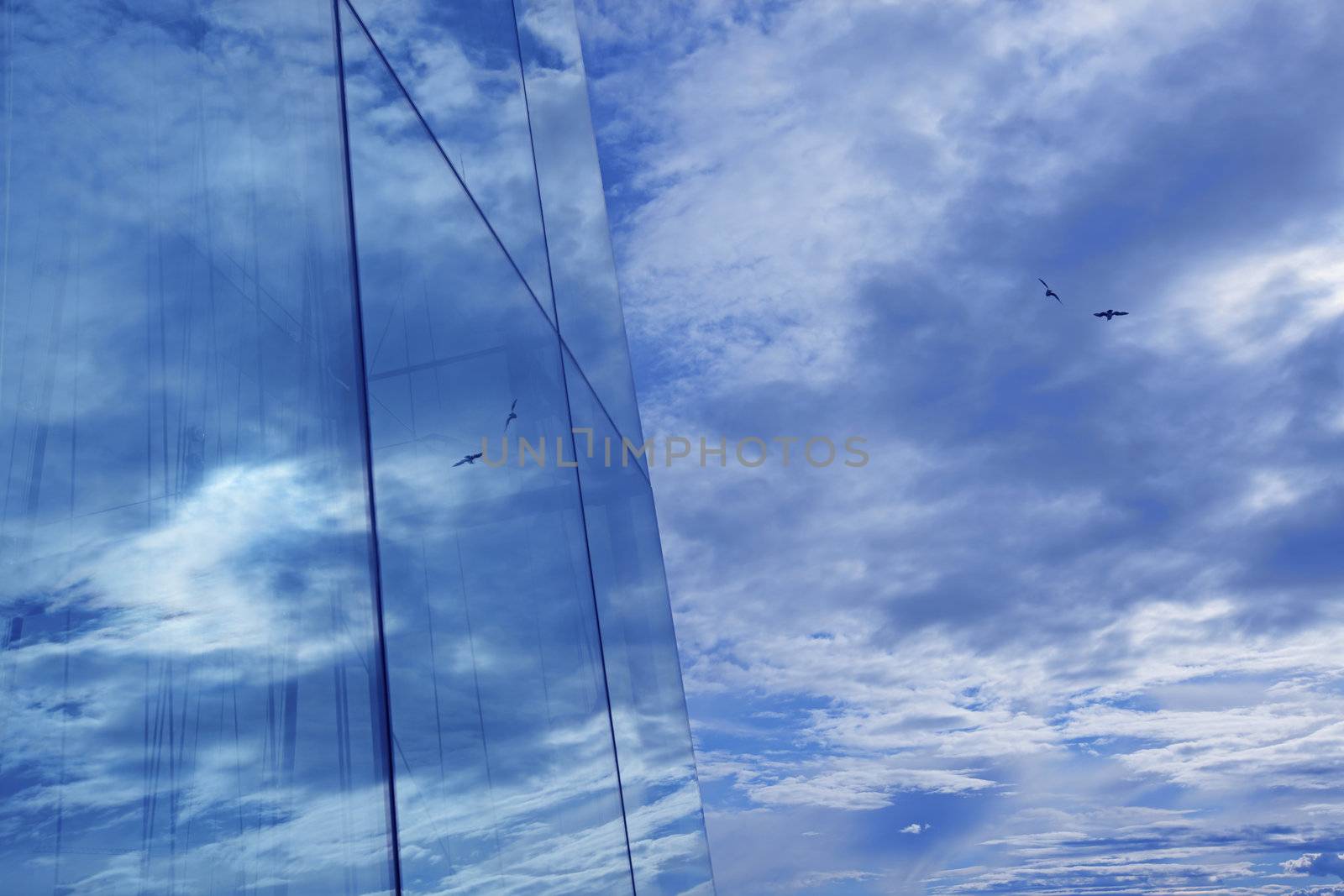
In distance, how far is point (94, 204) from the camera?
74.3 inches

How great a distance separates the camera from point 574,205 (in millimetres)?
8102

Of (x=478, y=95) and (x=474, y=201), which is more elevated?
(x=478, y=95)

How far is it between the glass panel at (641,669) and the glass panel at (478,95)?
1143mm

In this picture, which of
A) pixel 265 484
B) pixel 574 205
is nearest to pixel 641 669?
pixel 574 205

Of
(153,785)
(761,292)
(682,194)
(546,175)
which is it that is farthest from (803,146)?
(153,785)

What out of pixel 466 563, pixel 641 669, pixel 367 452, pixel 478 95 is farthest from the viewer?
pixel 641 669

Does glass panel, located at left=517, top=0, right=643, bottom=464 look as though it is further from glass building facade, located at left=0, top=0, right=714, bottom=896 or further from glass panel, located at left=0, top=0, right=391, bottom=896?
glass panel, located at left=0, top=0, right=391, bottom=896

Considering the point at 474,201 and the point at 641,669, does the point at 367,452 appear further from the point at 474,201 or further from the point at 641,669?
the point at 641,669

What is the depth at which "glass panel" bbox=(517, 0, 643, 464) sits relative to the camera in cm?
721

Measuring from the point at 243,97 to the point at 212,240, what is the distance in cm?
55

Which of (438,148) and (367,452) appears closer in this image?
(367,452)

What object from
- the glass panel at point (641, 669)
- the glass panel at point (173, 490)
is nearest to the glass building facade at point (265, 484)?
the glass panel at point (173, 490)

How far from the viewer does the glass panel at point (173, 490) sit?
160 cm

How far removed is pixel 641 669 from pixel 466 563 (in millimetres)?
3782
